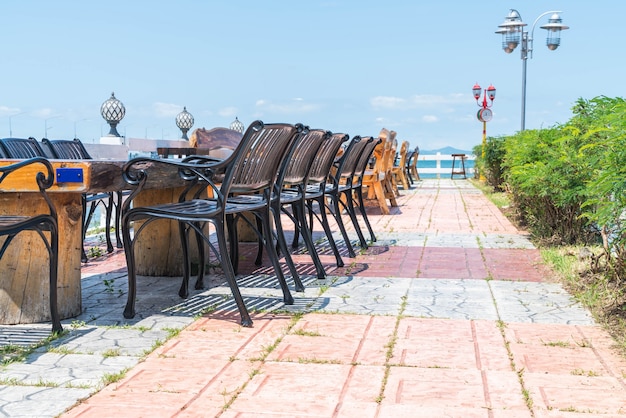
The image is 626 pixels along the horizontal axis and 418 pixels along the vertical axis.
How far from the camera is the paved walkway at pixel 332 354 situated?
291 cm

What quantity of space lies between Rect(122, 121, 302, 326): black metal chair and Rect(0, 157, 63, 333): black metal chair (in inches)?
18.0

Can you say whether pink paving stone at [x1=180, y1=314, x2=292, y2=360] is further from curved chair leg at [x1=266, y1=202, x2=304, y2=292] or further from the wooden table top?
the wooden table top

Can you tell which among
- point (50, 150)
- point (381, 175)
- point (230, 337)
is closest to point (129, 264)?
point (230, 337)

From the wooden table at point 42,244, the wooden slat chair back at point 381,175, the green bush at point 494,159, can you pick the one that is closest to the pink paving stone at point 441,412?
the wooden table at point 42,244

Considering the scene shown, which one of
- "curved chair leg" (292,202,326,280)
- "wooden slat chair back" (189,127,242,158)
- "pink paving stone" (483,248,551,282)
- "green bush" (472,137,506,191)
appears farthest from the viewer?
"green bush" (472,137,506,191)

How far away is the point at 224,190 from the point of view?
13.7ft

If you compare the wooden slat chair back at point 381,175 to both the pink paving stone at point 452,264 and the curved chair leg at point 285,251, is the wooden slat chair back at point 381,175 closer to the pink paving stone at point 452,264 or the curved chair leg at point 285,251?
the pink paving stone at point 452,264

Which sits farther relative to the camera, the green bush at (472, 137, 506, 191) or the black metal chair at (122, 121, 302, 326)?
the green bush at (472, 137, 506, 191)

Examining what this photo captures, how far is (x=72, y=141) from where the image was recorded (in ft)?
22.6

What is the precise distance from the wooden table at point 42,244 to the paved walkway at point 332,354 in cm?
15

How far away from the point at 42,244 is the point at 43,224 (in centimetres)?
39

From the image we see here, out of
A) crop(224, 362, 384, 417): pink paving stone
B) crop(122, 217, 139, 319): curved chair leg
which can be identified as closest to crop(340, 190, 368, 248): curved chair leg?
crop(122, 217, 139, 319): curved chair leg

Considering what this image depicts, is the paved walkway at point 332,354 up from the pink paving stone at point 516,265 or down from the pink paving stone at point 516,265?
up

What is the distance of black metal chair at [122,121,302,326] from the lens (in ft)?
13.5
